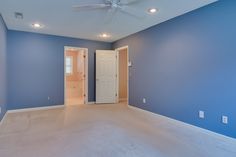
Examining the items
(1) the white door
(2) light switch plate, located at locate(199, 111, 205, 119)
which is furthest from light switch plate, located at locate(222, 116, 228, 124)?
(1) the white door

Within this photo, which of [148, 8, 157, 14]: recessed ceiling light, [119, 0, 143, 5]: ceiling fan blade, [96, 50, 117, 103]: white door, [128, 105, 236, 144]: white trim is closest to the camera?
[128, 105, 236, 144]: white trim

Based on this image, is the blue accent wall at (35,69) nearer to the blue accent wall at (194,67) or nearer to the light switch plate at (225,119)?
the blue accent wall at (194,67)

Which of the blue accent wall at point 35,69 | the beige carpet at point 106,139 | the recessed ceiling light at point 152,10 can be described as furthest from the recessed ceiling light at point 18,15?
the recessed ceiling light at point 152,10

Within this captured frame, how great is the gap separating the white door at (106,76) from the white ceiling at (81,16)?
1206mm

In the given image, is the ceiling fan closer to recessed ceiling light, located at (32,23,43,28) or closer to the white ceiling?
the white ceiling

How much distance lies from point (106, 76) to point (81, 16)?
117 inches

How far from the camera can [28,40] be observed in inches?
206

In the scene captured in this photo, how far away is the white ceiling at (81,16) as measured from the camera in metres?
3.14

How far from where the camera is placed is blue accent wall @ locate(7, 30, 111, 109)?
5.05 metres

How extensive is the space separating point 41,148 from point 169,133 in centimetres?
227

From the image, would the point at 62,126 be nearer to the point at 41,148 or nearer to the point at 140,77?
the point at 41,148

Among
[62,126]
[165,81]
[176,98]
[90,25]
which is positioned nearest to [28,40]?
[90,25]

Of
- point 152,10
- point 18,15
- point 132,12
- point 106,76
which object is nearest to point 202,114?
point 152,10

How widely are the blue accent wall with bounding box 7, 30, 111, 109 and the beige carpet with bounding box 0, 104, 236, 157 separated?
1.09 m
